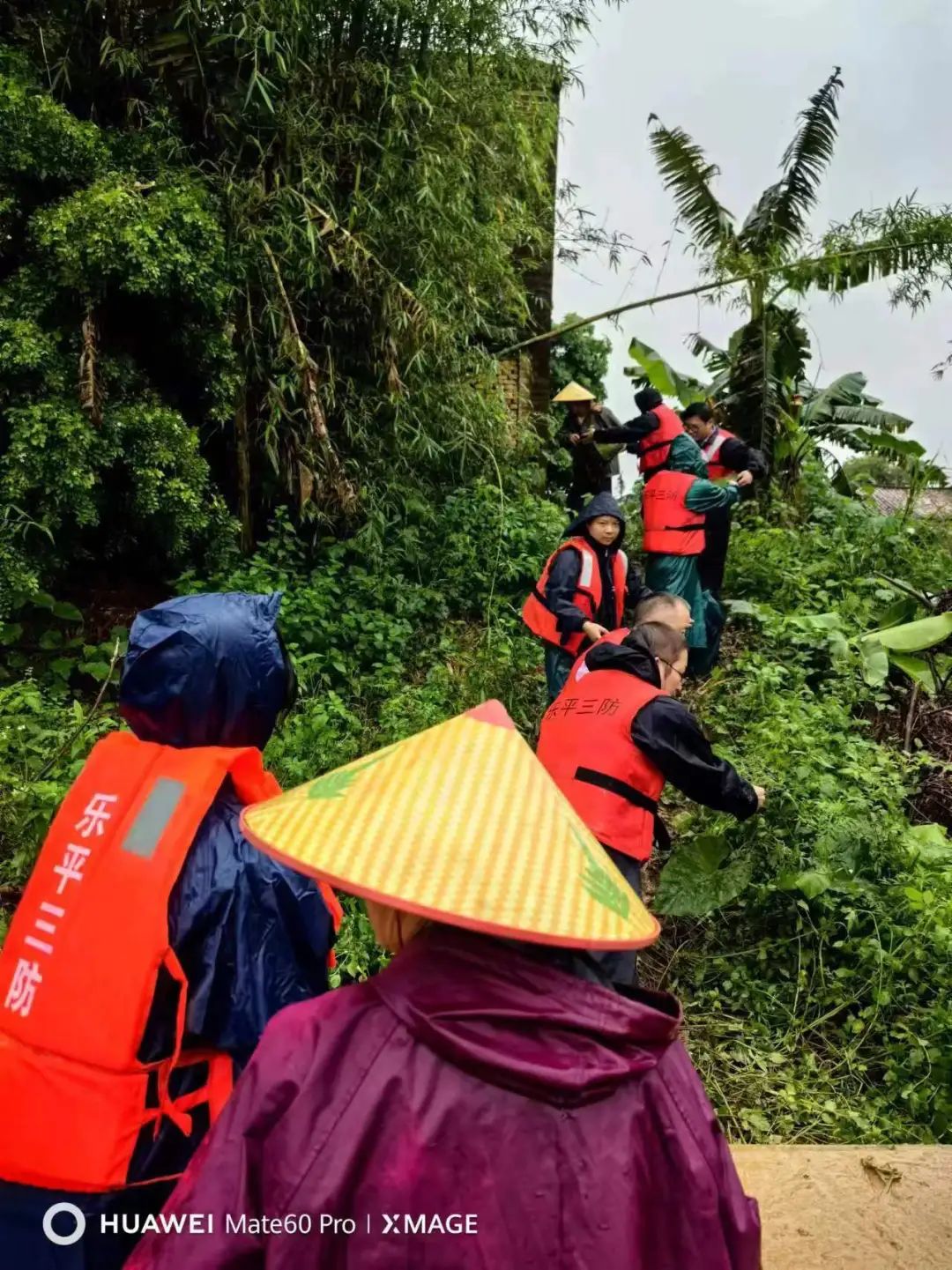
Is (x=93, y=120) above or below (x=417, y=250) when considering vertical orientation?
above

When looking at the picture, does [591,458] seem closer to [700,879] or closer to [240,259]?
[240,259]

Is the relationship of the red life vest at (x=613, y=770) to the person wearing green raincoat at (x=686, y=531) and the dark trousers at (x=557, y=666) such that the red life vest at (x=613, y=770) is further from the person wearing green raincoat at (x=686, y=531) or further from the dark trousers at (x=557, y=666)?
the person wearing green raincoat at (x=686, y=531)

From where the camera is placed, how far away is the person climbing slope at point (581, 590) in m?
4.67

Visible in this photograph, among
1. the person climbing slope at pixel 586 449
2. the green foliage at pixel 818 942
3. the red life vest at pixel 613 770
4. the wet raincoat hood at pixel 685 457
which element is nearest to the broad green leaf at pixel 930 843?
the green foliage at pixel 818 942

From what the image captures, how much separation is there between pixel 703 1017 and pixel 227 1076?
2394 mm

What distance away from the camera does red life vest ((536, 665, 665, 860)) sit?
2.84 m

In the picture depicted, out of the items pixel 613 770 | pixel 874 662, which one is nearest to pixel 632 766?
pixel 613 770

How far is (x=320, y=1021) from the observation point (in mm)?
1025

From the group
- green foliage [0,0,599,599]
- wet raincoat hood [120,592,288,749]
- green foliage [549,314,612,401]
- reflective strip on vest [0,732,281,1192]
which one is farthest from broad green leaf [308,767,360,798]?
green foliage [549,314,612,401]

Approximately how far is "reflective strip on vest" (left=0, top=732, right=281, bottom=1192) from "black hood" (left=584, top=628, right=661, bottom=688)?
1.69m

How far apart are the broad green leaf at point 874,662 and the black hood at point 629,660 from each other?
311cm

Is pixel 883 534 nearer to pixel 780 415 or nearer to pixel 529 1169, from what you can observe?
pixel 780 415

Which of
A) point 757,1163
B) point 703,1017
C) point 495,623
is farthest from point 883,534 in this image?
point 757,1163

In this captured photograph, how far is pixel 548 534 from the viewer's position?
285 inches
